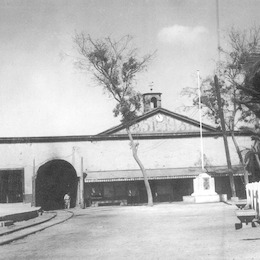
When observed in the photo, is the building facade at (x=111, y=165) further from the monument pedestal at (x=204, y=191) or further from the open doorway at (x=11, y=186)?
the monument pedestal at (x=204, y=191)

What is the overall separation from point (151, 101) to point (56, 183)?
495 inches

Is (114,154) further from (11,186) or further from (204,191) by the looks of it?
(204,191)

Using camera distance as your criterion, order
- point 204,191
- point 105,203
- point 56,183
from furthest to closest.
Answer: point 56,183 < point 105,203 < point 204,191

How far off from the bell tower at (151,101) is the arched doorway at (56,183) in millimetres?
10280

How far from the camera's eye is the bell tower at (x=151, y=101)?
147 feet

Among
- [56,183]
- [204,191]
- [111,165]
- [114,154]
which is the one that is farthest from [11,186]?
[204,191]

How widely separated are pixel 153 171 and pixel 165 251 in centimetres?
2945

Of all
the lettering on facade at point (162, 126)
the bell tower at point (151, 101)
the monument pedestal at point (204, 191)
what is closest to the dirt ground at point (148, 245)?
the monument pedestal at point (204, 191)

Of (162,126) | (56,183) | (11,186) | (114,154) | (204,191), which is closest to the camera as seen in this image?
(204,191)

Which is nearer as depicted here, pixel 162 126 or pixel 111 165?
pixel 111 165

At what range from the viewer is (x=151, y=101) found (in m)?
44.9

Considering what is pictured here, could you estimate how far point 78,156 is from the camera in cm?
3822

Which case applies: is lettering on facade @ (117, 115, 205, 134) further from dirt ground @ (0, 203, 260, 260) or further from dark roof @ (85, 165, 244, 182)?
dirt ground @ (0, 203, 260, 260)

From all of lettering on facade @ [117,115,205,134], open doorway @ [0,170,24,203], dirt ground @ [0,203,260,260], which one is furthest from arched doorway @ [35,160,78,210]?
dirt ground @ [0,203,260,260]
